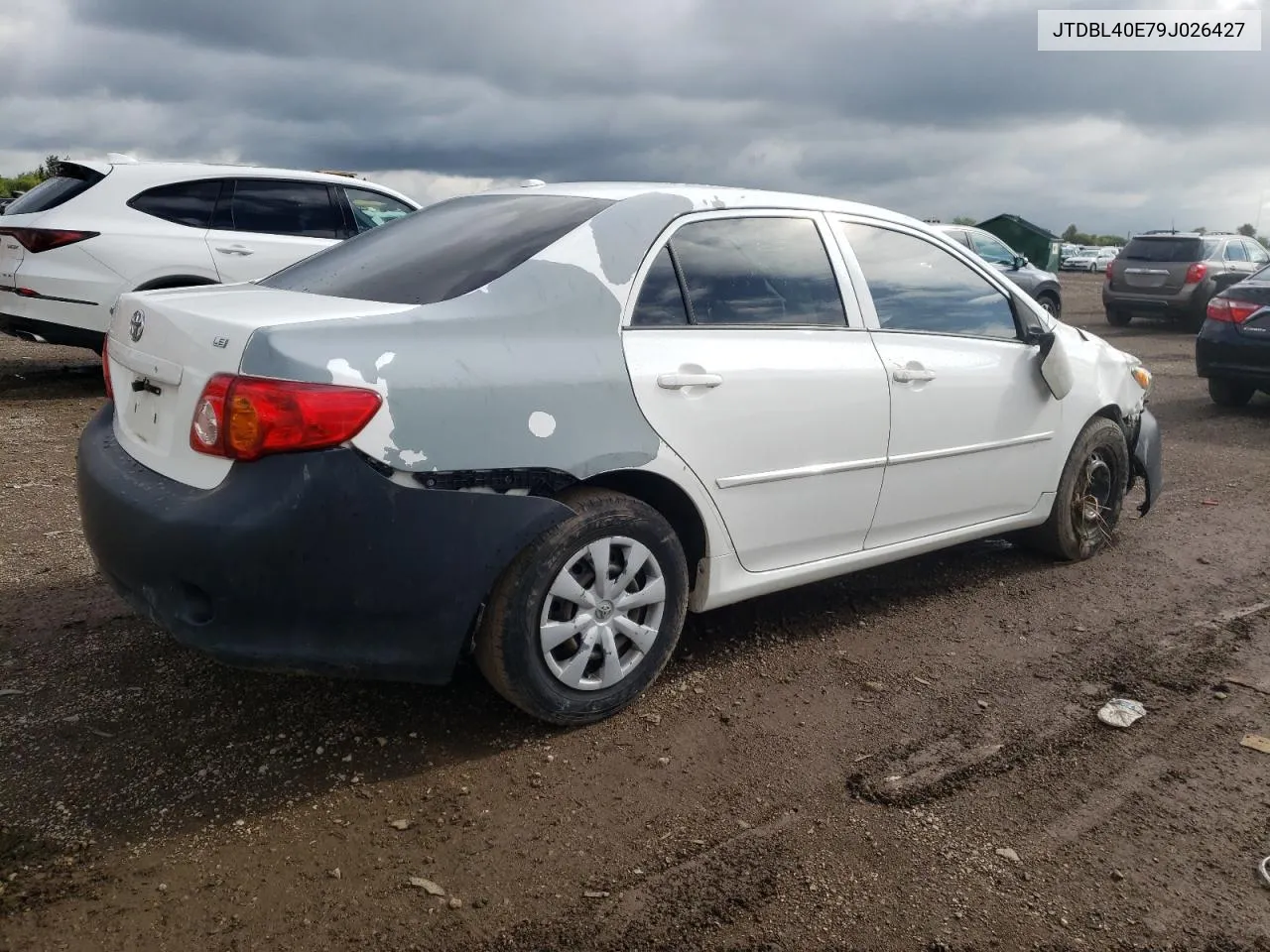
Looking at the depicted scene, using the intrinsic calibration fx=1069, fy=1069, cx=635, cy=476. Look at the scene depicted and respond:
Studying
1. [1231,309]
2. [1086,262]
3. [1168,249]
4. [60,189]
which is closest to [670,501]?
[60,189]

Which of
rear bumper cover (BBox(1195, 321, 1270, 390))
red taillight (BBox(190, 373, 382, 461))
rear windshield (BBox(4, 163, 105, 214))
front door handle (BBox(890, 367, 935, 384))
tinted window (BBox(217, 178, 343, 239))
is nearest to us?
red taillight (BBox(190, 373, 382, 461))

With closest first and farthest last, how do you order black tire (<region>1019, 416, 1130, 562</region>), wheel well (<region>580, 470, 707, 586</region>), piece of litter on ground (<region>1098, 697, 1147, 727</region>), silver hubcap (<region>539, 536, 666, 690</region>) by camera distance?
1. silver hubcap (<region>539, 536, 666, 690</region>)
2. wheel well (<region>580, 470, 707, 586</region>)
3. piece of litter on ground (<region>1098, 697, 1147, 727</region>)
4. black tire (<region>1019, 416, 1130, 562</region>)

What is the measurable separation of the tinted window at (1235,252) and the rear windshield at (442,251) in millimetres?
Answer: 17303

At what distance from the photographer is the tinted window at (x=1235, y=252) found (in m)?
17.6

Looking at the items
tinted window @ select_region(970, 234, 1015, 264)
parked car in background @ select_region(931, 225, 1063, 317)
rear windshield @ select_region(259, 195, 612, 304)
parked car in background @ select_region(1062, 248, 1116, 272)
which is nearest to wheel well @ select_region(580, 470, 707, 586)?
rear windshield @ select_region(259, 195, 612, 304)

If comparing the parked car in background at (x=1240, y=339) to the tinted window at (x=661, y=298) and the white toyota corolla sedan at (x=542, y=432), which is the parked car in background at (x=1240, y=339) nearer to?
the white toyota corolla sedan at (x=542, y=432)

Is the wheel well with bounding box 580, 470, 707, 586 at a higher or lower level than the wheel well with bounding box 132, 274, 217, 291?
lower

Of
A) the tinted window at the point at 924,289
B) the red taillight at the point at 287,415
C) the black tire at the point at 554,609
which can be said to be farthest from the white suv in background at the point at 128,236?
the red taillight at the point at 287,415

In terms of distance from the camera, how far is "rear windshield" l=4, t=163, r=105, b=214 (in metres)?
8.04

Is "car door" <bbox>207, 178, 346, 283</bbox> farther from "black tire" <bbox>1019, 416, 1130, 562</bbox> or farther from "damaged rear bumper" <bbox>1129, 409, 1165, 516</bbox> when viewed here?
"damaged rear bumper" <bbox>1129, 409, 1165, 516</bbox>

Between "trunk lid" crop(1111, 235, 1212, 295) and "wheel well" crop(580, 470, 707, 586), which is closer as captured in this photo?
"wheel well" crop(580, 470, 707, 586)

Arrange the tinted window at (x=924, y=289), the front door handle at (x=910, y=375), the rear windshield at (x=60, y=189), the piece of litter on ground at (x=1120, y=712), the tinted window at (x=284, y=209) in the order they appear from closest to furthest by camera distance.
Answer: the piece of litter on ground at (x=1120, y=712), the front door handle at (x=910, y=375), the tinted window at (x=924, y=289), the rear windshield at (x=60, y=189), the tinted window at (x=284, y=209)

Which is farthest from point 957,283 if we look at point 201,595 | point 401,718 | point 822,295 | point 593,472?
point 201,595

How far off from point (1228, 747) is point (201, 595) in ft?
9.91
